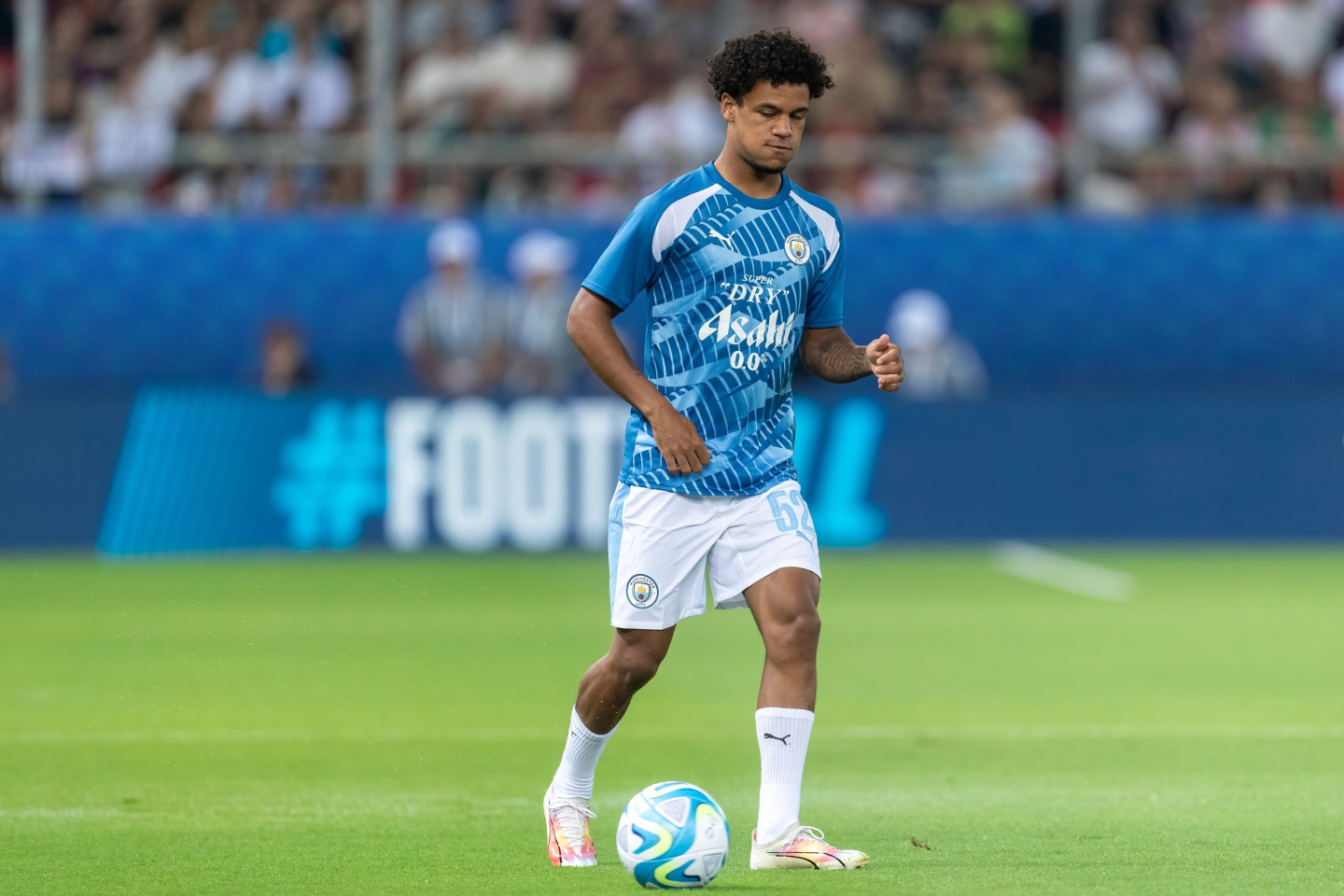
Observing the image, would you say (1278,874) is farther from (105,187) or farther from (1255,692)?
(105,187)

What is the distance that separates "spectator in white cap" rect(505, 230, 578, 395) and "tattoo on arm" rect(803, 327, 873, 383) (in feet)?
37.6

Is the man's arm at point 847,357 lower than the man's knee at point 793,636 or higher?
higher

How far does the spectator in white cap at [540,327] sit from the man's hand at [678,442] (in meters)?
11.8

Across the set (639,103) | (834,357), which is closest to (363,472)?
(639,103)

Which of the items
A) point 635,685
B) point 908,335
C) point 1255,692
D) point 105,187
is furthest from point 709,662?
point 105,187

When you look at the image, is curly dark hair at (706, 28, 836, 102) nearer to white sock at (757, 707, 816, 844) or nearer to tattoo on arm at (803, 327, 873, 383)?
tattoo on arm at (803, 327, 873, 383)

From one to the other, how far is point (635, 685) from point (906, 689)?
477 centimetres

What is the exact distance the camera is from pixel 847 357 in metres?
6.05

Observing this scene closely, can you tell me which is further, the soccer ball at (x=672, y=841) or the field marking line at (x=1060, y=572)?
the field marking line at (x=1060, y=572)

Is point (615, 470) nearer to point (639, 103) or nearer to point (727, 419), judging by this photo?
point (639, 103)

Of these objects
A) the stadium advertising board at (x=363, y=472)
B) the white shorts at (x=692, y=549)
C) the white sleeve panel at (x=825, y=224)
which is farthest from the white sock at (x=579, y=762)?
the stadium advertising board at (x=363, y=472)

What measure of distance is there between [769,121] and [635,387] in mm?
834

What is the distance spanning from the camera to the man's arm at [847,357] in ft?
18.9

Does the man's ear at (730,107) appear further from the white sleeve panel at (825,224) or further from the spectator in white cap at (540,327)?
the spectator in white cap at (540,327)
